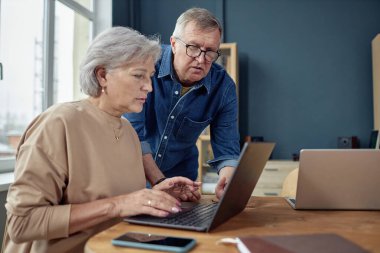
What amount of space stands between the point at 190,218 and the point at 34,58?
2.11 meters

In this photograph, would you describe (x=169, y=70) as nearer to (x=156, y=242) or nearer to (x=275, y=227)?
(x=275, y=227)

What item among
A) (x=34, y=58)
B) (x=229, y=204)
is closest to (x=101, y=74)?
(x=229, y=204)

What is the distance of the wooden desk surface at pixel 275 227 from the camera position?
0.82 meters

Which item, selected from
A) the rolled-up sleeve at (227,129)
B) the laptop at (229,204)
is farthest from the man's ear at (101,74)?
the rolled-up sleeve at (227,129)

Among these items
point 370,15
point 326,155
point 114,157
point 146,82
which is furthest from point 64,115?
point 370,15

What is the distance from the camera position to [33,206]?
0.99 metres

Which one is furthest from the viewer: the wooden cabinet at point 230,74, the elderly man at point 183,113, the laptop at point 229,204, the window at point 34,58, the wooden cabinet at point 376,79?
the wooden cabinet at point 230,74

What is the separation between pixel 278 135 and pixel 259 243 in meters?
3.27

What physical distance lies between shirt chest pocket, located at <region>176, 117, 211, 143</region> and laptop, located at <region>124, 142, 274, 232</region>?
757 mm

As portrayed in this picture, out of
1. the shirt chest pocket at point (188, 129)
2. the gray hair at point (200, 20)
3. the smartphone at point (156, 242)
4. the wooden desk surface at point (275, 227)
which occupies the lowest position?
the wooden desk surface at point (275, 227)

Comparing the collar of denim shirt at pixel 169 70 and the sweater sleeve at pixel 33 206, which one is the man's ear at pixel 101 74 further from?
the collar of denim shirt at pixel 169 70

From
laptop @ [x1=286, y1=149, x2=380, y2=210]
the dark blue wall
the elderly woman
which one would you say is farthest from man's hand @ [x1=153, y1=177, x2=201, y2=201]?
the dark blue wall

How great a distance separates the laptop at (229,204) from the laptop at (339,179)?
0.16 meters

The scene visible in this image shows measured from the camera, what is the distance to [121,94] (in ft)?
4.12
